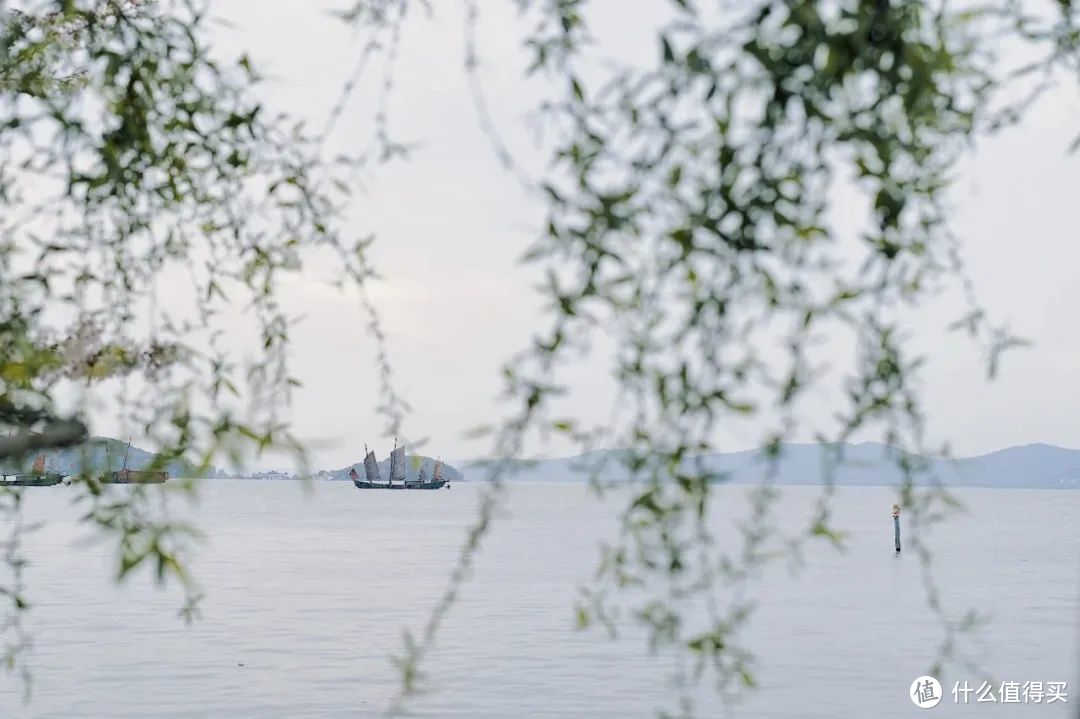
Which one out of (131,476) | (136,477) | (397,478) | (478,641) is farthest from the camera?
(397,478)

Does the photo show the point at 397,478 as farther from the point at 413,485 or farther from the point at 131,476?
the point at 131,476

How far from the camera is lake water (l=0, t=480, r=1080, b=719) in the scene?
2180 cm

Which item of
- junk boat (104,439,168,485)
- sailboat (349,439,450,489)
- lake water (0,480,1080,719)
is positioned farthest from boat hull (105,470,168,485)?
sailboat (349,439,450,489)

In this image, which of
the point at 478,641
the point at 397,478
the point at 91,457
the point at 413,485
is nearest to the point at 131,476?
the point at 91,457

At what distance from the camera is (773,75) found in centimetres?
203

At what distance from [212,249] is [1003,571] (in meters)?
52.7

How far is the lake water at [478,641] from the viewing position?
71.5ft

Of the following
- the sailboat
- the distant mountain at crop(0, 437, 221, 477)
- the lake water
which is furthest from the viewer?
the sailboat

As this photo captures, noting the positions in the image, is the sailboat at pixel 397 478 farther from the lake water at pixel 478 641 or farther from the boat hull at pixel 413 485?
the lake water at pixel 478 641

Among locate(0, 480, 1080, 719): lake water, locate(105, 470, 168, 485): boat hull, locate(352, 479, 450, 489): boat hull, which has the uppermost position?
locate(352, 479, 450, 489): boat hull

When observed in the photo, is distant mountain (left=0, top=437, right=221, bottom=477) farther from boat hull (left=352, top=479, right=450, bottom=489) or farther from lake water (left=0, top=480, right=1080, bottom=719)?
boat hull (left=352, top=479, right=450, bottom=489)

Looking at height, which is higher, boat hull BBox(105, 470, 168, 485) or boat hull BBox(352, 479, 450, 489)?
boat hull BBox(352, 479, 450, 489)

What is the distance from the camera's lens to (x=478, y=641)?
29.0 m

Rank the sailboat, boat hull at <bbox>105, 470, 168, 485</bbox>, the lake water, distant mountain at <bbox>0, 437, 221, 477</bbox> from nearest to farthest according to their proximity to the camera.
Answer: boat hull at <bbox>105, 470, 168, 485</bbox> → distant mountain at <bbox>0, 437, 221, 477</bbox> → the lake water → the sailboat
